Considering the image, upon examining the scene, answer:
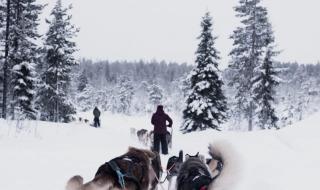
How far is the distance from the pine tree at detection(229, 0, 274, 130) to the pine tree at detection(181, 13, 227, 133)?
6.25 metres

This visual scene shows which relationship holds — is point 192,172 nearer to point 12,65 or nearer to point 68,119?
point 12,65

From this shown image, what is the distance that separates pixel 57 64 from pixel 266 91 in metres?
17.3

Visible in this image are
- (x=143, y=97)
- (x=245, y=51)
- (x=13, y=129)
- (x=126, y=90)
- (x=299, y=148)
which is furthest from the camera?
(x=143, y=97)

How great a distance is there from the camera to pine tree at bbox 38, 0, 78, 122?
32.8 metres

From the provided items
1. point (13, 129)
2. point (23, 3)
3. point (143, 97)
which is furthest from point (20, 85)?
point (143, 97)

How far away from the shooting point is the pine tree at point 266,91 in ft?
102

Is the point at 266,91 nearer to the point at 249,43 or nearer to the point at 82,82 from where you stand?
the point at 249,43

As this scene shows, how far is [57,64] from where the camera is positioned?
1304 inches

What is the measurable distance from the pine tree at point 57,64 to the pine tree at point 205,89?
37.0 feet

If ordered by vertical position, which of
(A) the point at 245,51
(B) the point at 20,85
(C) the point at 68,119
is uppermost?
(A) the point at 245,51

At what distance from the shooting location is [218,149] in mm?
4469

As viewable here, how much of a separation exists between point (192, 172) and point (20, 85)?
25.4m

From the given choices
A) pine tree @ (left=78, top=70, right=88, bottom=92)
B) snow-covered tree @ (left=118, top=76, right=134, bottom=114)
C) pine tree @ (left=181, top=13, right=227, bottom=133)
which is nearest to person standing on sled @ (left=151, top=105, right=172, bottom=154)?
pine tree @ (left=181, top=13, right=227, bottom=133)

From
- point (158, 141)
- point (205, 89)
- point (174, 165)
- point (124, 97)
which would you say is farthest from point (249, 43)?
point (124, 97)
